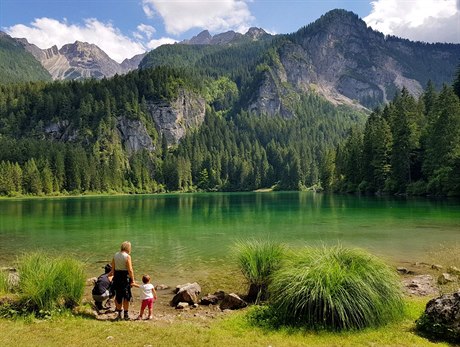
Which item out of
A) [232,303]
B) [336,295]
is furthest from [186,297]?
[336,295]

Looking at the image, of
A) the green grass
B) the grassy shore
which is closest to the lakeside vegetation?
the grassy shore

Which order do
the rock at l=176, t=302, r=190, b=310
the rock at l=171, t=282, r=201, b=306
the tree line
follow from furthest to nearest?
the tree line → the rock at l=171, t=282, r=201, b=306 → the rock at l=176, t=302, r=190, b=310

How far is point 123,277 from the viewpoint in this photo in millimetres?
15031

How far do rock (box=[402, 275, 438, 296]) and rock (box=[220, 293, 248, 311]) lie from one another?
7.49 metres

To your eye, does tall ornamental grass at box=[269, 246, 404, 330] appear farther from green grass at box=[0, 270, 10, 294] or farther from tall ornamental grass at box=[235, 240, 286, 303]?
green grass at box=[0, 270, 10, 294]

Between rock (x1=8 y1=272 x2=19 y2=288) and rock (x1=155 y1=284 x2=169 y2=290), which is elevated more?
rock (x1=8 y1=272 x2=19 y2=288)

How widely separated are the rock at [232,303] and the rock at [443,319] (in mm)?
Result: 6999

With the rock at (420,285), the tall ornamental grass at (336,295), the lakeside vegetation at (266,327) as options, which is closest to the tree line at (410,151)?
the rock at (420,285)

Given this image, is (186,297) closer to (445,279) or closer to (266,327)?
(266,327)

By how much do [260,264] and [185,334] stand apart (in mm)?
5910

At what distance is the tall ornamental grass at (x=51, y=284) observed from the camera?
1420cm

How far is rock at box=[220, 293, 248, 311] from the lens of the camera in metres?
16.5

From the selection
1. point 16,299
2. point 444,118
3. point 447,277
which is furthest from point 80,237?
point 444,118

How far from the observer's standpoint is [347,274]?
12312 mm
